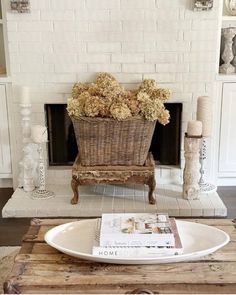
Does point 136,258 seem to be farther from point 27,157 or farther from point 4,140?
point 4,140

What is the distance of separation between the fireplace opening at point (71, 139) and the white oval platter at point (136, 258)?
1.58 metres

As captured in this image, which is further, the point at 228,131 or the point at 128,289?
the point at 228,131

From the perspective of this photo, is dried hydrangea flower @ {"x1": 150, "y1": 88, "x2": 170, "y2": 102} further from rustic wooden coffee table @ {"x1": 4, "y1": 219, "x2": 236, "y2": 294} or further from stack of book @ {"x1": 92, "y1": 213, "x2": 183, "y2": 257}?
rustic wooden coffee table @ {"x1": 4, "y1": 219, "x2": 236, "y2": 294}

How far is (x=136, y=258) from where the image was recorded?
163cm

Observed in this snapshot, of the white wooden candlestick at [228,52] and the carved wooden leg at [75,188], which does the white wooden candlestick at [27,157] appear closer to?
the carved wooden leg at [75,188]

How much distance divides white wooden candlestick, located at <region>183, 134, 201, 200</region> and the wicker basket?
11.5 inches

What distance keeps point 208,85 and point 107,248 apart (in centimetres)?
201

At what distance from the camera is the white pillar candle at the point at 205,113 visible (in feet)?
10.3

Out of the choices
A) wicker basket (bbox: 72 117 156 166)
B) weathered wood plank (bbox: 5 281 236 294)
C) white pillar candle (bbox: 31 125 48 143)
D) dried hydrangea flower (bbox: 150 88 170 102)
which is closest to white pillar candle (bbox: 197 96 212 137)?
dried hydrangea flower (bbox: 150 88 170 102)

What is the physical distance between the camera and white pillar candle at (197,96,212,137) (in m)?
3.14

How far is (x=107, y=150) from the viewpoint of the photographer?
3066 mm

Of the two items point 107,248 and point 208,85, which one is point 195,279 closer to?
point 107,248

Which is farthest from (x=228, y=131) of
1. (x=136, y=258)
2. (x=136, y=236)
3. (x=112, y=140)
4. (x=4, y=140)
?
(x=136, y=258)

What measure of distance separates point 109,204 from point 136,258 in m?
1.52
